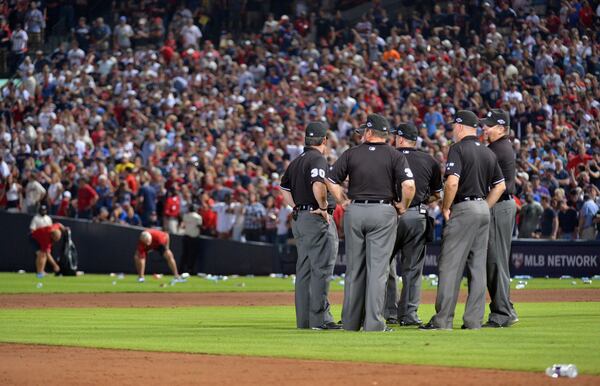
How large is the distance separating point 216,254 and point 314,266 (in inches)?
740

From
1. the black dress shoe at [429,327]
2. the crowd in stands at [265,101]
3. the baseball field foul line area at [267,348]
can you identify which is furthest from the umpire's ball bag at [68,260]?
the black dress shoe at [429,327]

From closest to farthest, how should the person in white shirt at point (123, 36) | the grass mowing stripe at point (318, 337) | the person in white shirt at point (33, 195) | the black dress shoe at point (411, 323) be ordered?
the grass mowing stripe at point (318, 337), the black dress shoe at point (411, 323), the person in white shirt at point (33, 195), the person in white shirt at point (123, 36)

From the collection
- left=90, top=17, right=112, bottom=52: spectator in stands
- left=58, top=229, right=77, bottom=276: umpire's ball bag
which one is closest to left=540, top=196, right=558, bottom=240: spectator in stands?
left=58, top=229, right=77, bottom=276: umpire's ball bag

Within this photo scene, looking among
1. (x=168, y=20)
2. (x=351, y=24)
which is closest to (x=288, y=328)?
(x=351, y=24)

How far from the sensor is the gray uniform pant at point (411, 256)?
1628cm

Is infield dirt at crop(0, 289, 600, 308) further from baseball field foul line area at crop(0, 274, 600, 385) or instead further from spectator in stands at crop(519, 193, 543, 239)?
spectator in stands at crop(519, 193, 543, 239)

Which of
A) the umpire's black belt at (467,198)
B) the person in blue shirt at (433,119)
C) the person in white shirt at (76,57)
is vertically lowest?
the umpire's black belt at (467,198)

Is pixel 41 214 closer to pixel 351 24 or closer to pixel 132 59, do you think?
pixel 132 59

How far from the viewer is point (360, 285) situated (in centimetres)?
1507

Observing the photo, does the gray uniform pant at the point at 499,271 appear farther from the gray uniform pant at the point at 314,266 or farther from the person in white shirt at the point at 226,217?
the person in white shirt at the point at 226,217

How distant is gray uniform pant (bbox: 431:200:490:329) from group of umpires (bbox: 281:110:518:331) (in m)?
0.01

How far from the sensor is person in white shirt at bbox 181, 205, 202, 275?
34.4 meters

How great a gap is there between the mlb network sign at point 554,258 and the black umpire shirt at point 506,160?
46.7 feet

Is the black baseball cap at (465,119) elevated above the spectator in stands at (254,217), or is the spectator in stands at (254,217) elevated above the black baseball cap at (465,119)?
the black baseball cap at (465,119)
